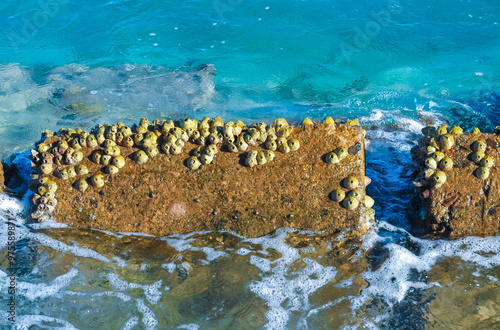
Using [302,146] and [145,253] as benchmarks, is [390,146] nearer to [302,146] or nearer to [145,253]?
[302,146]

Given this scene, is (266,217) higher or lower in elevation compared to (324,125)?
lower

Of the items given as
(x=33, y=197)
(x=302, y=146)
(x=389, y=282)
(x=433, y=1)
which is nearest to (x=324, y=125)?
(x=302, y=146)

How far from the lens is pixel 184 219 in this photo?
4371 mm

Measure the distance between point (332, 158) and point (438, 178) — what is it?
1.16 metres

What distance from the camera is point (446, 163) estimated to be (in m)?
4.27

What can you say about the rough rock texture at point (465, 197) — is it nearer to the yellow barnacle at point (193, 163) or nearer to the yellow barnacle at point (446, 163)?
the yellow barnacle at point (446, 163)

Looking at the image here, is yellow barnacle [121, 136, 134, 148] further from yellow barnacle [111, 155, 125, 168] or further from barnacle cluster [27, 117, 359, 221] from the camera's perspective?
yellow barnacle [111, 155, 125, 168]

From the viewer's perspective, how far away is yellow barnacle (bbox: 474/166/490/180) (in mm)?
4215

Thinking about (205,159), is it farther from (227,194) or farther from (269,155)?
(269,155)

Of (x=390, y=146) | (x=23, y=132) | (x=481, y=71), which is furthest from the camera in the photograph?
(x=481, y=71)

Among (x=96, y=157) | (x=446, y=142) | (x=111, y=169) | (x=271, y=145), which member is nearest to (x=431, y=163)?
(x=446, y=142)

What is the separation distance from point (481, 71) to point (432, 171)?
5.86 metres

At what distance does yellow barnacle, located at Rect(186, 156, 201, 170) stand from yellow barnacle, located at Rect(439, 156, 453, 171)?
2648 millimetres

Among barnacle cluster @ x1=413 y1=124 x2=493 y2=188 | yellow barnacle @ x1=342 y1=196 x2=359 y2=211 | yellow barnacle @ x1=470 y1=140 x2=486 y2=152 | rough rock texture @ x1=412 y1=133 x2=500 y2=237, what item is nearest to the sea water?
rough rock texture @ x1=412 y1=133 x2=500 y2=237
